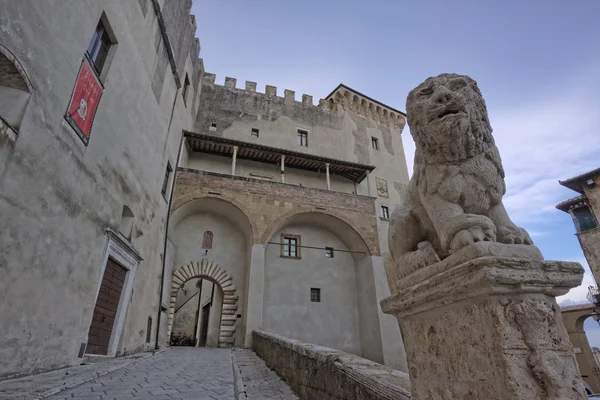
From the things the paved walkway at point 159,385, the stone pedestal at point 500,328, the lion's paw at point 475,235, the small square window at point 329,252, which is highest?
the small square window at point 329,252

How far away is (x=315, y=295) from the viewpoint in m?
13.4

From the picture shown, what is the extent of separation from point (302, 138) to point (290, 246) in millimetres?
7307

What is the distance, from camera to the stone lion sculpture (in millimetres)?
1730

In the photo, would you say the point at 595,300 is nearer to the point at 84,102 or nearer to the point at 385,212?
the point at 385,212

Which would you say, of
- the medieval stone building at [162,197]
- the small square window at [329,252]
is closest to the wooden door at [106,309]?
the medieval stone building at [162,197]

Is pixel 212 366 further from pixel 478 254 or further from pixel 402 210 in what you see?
pixel 478 254

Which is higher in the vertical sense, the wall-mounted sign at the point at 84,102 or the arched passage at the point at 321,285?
the wall-mounted sign at the point at 84,102

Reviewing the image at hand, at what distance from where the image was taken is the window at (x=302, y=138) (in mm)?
18062

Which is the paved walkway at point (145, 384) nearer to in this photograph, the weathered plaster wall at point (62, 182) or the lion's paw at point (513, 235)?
the weathered plaster wall at point (62, 182)

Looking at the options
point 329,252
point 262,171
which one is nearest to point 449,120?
point 329,252

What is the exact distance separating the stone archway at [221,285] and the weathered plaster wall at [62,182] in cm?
317

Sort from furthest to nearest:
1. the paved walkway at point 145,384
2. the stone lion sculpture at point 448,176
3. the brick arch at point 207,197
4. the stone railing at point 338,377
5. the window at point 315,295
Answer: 1. the window at point 315,295
2. the brick arch at point 207,197
3. the paved walkway at point 145,384
4. the stone railing at point 338,377
5. the stone lion sculpture at point 448,176

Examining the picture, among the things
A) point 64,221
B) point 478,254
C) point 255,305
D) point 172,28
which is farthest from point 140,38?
point 478,254

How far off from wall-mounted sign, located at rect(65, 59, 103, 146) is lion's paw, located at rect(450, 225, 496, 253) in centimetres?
624
